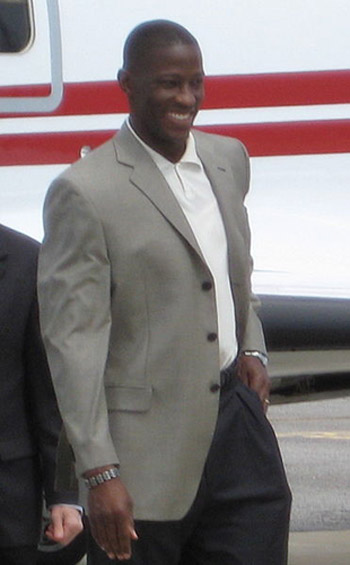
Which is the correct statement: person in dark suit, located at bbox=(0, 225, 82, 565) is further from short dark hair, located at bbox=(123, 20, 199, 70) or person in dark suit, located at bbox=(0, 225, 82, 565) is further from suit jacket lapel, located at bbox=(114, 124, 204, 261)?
short dark hair, located at bbox=(123, 20, 199, 70)

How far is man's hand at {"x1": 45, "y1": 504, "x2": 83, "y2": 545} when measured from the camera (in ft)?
11.1

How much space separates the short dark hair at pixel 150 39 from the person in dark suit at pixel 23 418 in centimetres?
43

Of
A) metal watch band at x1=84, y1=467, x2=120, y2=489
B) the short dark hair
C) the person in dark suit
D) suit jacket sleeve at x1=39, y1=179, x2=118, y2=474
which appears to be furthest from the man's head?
metal watch band at x1=84, y1=467, x2=120, y2=489

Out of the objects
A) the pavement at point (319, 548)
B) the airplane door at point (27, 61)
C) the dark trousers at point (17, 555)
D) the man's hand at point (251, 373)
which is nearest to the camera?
the dark trousers at point (17, 555)

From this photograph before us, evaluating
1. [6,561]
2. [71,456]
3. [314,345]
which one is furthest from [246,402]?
[314,345]

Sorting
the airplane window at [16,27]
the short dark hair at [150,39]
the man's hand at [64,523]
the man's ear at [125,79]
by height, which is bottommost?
the man's hand at [64,523]

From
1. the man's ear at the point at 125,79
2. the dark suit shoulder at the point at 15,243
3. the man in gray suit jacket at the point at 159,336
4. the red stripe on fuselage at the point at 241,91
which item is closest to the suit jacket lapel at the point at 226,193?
the man in gray suit jacket at the point at 159,336

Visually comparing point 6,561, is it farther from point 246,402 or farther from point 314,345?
point 314,345

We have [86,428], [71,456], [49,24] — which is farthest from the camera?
[49,24]

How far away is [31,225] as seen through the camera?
5.43m

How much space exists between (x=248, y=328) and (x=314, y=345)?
1845 mm

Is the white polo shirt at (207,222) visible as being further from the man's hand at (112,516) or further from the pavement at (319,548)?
the pavement at (319,548)

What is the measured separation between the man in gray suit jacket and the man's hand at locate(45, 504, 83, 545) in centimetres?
7

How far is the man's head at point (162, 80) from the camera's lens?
3.29 metres
